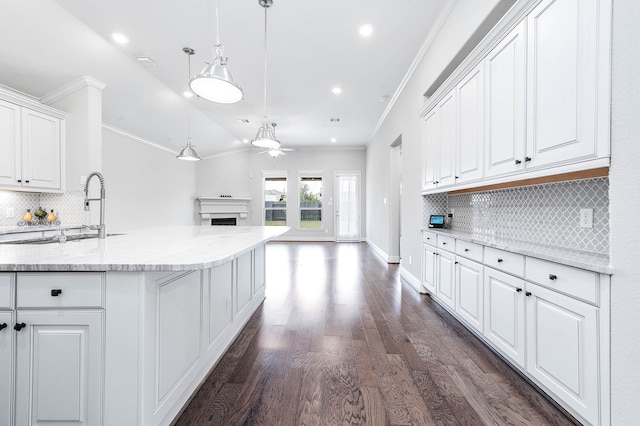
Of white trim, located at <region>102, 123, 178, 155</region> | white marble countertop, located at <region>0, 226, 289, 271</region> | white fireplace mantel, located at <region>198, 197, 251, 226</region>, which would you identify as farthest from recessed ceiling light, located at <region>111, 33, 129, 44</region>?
white fireplace mantel, located at <region>198, 197, 251, 226</region>

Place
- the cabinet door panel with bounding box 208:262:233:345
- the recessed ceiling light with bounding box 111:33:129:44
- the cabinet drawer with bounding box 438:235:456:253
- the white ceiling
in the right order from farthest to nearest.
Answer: the recessed ceiling light with bounding box 111:33:129:44, the white ceiling, the cabinet drawer with bounding box 438:235:456:253, the cabinet door panel with bounding box 208:262:233:345

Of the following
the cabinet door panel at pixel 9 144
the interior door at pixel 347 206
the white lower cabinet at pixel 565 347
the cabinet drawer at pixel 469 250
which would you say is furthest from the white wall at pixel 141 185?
the white lower cabinet at pixel 565 347

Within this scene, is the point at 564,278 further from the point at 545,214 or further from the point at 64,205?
the point at 64,205

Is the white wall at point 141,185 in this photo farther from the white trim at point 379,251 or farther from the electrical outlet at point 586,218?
the electrical outlet at point 586,218

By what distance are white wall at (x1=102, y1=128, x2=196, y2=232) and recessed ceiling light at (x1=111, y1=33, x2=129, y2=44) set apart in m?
2.45

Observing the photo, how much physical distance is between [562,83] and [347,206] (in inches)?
311

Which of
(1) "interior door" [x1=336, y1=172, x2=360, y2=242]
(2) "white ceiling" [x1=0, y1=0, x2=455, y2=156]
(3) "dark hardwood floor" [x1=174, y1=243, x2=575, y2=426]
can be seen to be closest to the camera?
(3) "dark hardwood floor" [x1=174, y1=243, x2=575, y2=426]

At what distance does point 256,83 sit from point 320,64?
1228mm

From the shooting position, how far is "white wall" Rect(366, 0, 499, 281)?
Result: 104 inches

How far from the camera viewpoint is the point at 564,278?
1495 mm

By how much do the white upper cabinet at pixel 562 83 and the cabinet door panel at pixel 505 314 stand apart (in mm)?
843

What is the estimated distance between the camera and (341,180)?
9453 millimetres

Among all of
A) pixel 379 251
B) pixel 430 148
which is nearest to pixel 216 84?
pixel 430 148

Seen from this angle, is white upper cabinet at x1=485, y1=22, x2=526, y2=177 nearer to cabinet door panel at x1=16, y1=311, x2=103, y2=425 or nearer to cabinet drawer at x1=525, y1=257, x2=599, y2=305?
cabinet drawer at x1=525, y1=257, x2=599, y2=305
